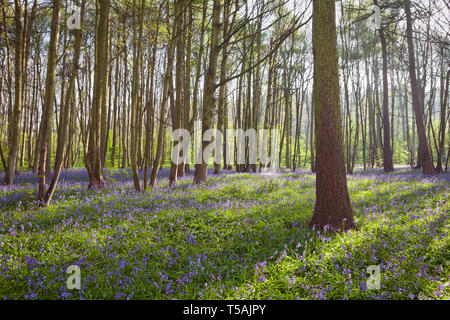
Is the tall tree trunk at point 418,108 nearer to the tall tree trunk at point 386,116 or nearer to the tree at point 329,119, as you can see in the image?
the tall tree trunk at point 386,116

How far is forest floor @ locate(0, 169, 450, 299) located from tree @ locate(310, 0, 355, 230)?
0.47 m

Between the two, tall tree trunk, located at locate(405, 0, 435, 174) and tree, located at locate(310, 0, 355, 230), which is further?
tall tree trunk, located at locate(405, 0, 435, 174)

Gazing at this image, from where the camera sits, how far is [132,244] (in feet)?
14.3

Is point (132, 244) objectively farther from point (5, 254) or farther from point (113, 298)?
point (5, 254)

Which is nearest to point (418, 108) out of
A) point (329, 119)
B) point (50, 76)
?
point (329, 119)

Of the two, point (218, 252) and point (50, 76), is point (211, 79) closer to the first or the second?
point (50, 76)

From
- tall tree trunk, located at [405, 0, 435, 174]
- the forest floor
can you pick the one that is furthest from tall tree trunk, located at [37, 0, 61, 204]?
tall tree trunk, located at [405, 0, 435, 174]

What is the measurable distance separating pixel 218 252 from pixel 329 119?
3292mm

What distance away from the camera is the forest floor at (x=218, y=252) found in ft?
10.3

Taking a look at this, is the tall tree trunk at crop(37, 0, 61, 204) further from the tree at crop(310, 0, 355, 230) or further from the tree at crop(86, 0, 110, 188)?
the tree at crop(310, 0, 355, 230)

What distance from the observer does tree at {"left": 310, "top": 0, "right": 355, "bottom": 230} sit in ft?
15.7

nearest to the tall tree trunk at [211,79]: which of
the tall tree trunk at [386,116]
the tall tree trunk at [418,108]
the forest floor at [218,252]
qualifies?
the forest floor at [218,252]

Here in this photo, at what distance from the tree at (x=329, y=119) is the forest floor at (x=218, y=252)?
0.47 metres

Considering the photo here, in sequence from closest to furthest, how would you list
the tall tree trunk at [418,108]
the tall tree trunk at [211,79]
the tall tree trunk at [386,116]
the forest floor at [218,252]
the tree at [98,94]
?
the forest floor at [218,252] < the tree at [98,94] < the tall tree trunk at [211,79] < the tall tree trunk at [418,108] < the tall tree trunk at [386,116]
